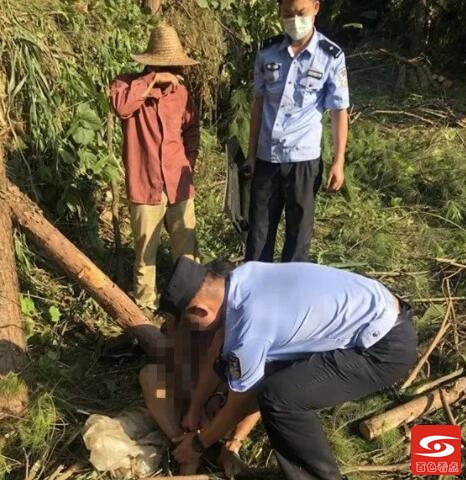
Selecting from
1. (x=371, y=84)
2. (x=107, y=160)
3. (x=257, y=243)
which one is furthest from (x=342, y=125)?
(x=371, y=84)

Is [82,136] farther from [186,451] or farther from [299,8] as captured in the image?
[186,451]

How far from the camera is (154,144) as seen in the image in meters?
3.94

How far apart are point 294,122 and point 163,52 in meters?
0.87

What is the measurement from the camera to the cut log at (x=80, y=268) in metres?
3.61

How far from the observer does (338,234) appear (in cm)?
514

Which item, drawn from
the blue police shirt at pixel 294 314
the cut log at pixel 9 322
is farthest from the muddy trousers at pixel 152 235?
the blue police shirt at pixel 294 314

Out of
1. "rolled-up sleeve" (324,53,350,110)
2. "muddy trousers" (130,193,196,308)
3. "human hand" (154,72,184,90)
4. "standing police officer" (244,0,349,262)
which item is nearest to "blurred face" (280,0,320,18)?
"standing police officer" (244,0,349,262)

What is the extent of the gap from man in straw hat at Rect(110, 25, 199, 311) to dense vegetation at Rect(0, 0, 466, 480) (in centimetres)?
44

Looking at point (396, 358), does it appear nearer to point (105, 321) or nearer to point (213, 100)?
point (105, 321)

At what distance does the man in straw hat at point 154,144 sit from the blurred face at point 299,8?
630 mm

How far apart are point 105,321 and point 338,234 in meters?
1.95

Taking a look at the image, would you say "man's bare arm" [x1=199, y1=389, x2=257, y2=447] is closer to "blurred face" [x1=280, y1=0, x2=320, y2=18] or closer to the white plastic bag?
the white plastic bag

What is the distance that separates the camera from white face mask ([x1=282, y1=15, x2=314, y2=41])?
142 inches

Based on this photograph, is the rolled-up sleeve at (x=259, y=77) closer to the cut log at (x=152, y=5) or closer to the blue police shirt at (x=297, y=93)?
the blue police shirt at (x=297, y=93)
